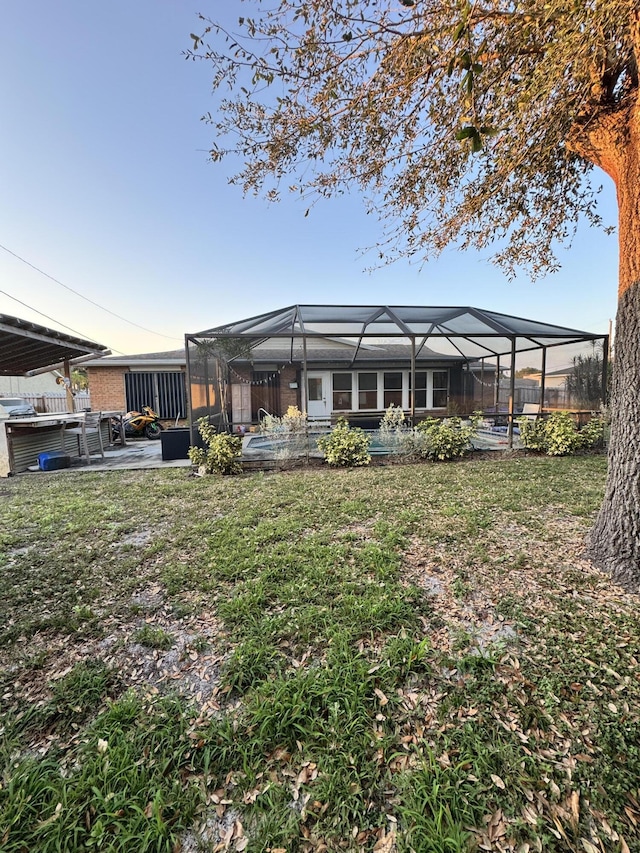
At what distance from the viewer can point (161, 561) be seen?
3350mm

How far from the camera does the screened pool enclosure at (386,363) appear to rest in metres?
8.05

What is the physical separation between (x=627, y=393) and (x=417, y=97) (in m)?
3.49

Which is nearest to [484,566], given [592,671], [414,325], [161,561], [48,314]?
[592,671]

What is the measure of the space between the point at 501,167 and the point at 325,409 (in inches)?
407

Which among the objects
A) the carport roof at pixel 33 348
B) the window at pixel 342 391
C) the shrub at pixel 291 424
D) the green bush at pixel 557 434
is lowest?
the green bush at pixel 557 434

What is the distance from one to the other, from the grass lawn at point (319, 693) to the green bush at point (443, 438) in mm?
3609

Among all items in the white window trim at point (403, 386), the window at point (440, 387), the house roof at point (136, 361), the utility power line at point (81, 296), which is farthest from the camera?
the utility power line at point (81, 296)

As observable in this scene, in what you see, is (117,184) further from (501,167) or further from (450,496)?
(450,496)

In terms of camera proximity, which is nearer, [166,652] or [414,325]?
[166,652]

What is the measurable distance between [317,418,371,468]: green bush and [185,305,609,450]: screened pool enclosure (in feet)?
2.14

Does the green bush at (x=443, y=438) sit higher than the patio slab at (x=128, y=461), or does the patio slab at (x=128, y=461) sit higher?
the green bush at (x=443, y=438)

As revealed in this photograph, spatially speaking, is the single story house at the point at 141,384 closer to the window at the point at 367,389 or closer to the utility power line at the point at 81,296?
the window at the point at 367,389

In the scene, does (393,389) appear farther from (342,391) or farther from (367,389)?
(342,391)

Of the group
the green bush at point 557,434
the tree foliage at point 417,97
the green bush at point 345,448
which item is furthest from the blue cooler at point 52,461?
the green bush at point 557,434
